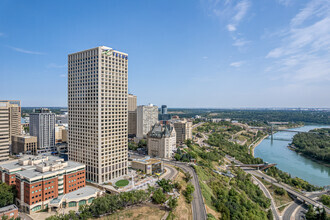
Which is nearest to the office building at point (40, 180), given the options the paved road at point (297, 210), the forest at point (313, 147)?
the paved road at point (297, 210)

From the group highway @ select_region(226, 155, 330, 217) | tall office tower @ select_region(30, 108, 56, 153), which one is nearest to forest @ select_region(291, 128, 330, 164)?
highway @ select_region(226, 155, 330, 217)

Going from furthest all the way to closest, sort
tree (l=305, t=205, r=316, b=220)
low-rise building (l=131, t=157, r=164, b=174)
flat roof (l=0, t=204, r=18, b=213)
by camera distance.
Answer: low-rise building (l=131, t=157, r=164, b=174), tree (l=305, t=205, r=316, b=220), flat roof (l=0, t=204, r=18, b=213)

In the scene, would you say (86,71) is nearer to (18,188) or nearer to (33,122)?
(18,188)

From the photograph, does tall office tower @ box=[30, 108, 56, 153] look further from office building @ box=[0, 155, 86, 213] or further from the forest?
the forest

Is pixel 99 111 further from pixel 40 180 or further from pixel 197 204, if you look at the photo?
pixel 197 204

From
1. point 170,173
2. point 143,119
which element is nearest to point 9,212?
point 170,173

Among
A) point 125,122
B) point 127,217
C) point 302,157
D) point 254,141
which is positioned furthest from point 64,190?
point 254,141

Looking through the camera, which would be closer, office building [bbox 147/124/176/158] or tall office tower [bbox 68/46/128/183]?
tall office tower [bbox 68/46/128/183]
